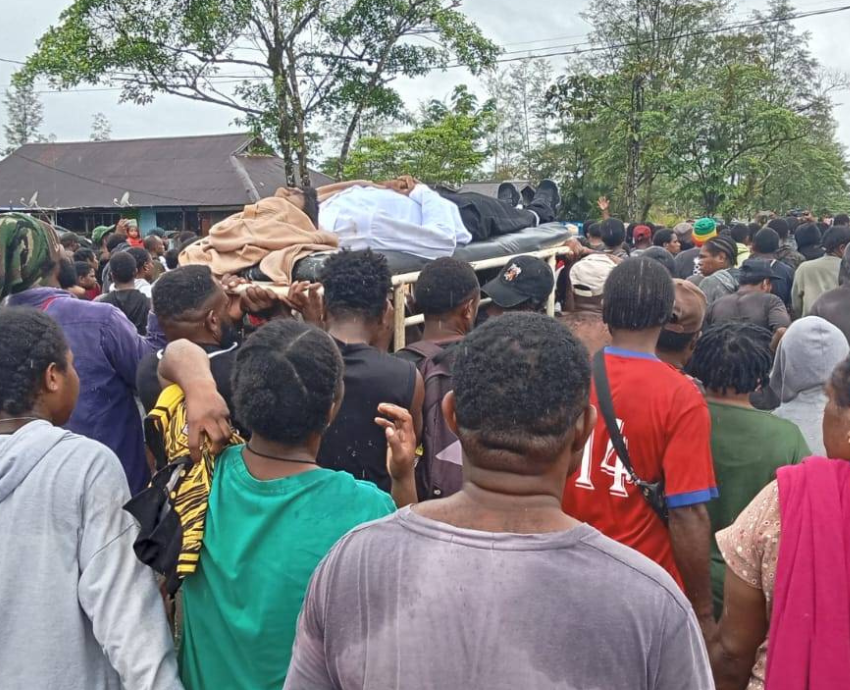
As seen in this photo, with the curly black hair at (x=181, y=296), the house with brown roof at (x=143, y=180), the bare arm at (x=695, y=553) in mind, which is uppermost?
the house with brown roof at (x=143, y=180)

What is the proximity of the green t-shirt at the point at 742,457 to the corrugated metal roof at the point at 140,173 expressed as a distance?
2715cm

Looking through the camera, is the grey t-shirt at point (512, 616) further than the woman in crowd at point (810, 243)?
No

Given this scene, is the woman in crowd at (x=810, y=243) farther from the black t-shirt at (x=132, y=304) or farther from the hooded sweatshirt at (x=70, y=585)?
the hooded sweatshirt at (x=70, y=585)

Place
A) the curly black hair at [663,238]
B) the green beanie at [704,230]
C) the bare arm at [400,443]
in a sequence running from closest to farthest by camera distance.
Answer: the bare arm at [400,443], the green beanie at [704,230], the curly black hair at [663,238]

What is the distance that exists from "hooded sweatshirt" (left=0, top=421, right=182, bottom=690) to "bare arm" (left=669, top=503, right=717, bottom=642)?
4.88 feet

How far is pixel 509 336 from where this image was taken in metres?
1.36

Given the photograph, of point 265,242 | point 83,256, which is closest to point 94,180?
point 83,256

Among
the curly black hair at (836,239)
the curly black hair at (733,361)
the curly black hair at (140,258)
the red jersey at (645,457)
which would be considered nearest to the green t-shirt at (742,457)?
the curly black hair at (733,361)

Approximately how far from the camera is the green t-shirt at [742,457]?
2514mm

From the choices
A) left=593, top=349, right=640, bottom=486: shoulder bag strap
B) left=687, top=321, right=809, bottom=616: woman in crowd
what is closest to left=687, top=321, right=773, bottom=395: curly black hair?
left=687, top=321, right=809, bottom=616: woman in crowd

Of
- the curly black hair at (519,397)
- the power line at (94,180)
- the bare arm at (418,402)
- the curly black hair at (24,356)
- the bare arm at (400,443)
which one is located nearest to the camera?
the curly black hair at (519,397)

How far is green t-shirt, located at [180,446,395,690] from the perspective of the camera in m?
1.76

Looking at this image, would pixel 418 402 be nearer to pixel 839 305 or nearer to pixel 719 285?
pixel 839 305

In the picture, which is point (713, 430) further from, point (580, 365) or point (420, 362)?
point (580, 365)
